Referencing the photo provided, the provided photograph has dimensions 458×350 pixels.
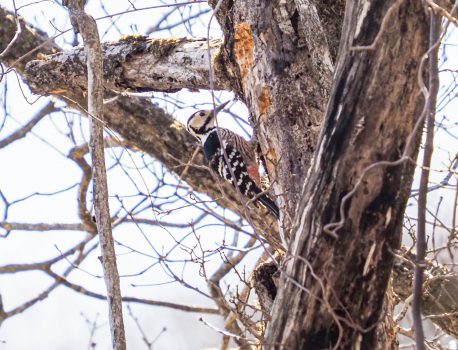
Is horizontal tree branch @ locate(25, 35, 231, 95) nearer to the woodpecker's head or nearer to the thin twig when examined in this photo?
the woodpecker's head

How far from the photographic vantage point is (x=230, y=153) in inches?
152

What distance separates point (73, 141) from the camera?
13.8ft

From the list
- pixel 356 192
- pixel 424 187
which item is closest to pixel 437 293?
pixel 356 192

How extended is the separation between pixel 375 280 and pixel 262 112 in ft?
3.33

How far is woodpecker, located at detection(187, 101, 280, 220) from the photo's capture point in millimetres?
3665

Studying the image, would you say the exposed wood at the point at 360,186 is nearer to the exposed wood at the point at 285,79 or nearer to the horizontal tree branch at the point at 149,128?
the exposed wood at the point at 285,79

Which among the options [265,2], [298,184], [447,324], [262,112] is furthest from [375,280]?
[447,324]

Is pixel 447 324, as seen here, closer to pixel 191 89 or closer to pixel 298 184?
pixel 298 184

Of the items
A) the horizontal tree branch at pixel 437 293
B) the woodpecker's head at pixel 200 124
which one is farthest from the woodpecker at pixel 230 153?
the horizontal tree branch at pixel 437 293

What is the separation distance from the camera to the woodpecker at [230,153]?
367cm

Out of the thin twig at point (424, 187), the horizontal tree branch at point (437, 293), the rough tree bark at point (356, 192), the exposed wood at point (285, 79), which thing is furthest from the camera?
the horizontal tree branch at point (437, 293)

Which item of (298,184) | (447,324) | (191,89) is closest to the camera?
(298,184)

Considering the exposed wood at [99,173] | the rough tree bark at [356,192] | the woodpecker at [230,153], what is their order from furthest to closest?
the woodpecker at [230,153], the exposed wood at [99,173], the rough tree bark at [356,192]

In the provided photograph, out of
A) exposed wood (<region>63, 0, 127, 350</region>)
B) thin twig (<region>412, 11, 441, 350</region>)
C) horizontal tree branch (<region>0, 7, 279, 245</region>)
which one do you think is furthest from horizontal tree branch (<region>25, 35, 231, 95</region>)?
thin twig (<region>412, 11, 441, 350</region>)
